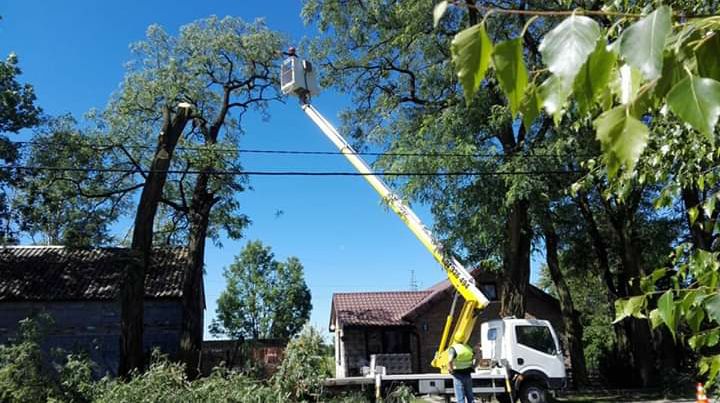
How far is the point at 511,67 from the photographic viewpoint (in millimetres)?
1055

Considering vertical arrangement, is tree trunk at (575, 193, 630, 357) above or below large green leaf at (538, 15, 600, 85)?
above

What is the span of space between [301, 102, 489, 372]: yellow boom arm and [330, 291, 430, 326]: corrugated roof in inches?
566

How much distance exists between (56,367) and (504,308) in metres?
13.4

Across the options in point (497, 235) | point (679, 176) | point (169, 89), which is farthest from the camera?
point (169, 89)

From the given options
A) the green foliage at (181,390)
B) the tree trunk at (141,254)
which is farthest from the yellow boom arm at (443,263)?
the green foliage at (181,390)

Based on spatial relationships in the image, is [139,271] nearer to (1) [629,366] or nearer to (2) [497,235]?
(2) [497,235]

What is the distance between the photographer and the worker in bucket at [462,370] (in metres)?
14.2

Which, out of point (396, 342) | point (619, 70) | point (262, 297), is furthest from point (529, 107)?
point (262, 297)

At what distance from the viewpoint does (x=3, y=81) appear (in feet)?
81.1

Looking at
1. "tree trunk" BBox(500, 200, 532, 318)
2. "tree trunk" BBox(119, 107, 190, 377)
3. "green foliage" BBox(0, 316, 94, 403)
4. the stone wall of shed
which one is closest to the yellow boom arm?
"tree trunk" BBox(500, 200, 532, 318)

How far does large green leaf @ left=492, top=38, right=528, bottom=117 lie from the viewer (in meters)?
1.05

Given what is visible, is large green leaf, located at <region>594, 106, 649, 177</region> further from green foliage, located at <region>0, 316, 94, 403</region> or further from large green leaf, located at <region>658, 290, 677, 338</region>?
green foliage, located at <region>0, 316, 94, 403</region>

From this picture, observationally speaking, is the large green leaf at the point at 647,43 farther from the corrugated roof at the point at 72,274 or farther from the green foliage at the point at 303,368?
the corrugated roof at the point at 72,274

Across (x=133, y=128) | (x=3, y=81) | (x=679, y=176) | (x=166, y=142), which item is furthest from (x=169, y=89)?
(x=679, y=176)
